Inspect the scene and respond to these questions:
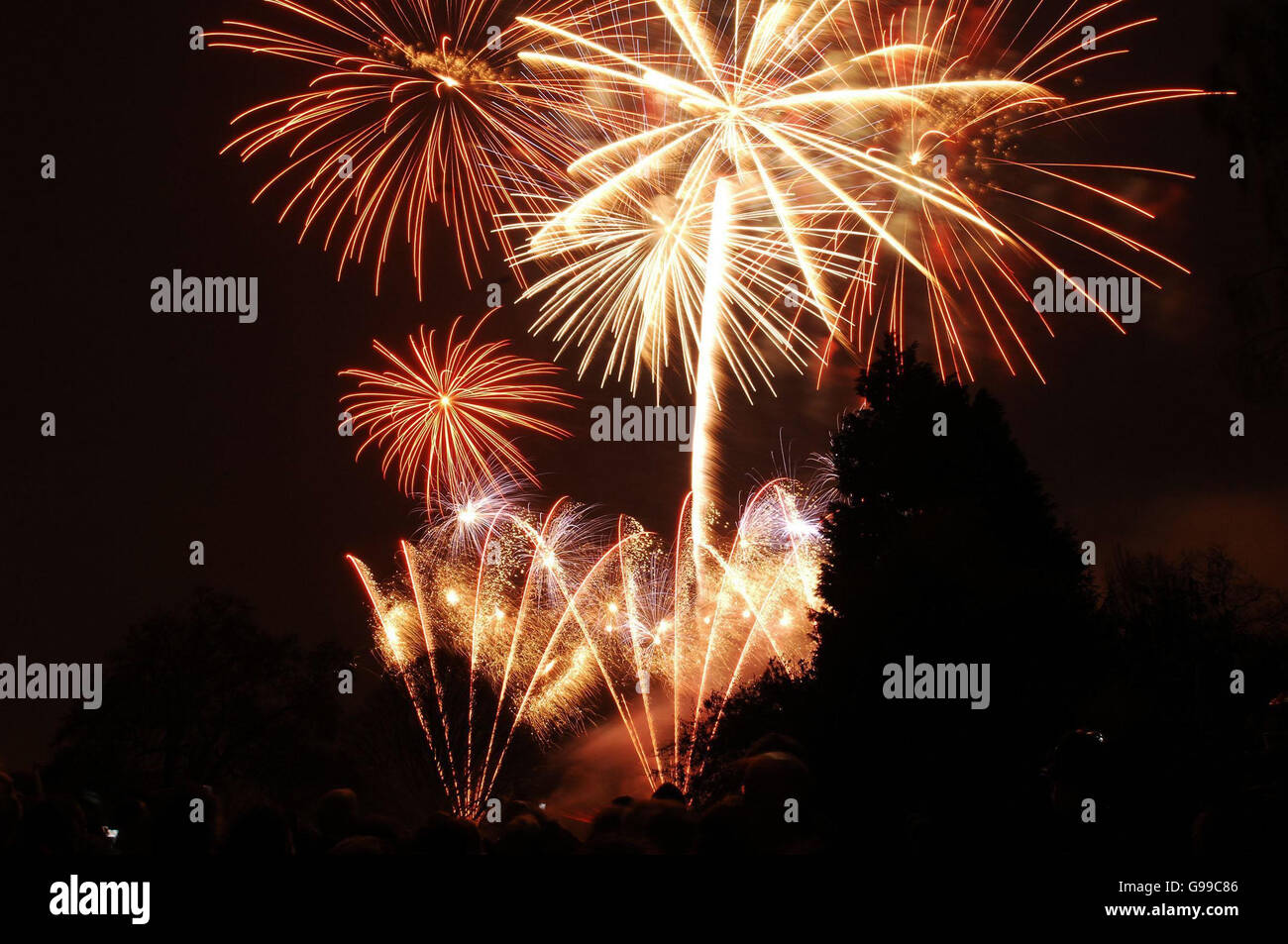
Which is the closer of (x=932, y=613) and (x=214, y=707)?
(x=932, y=613)

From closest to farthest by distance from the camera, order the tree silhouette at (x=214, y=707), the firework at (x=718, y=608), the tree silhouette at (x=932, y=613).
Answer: the tree silhouette at (x=932, y=613), the firework at (x=718, y=608), the tree silhouette at (x=214, y=707)

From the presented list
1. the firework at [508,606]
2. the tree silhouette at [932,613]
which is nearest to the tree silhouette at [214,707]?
the firework at [508,606]

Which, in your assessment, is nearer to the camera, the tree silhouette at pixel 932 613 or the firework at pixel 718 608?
the tree silhouette at pixel 932 613

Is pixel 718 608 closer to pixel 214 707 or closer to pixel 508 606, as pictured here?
pixel 508 606

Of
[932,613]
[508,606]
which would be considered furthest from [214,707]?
[932,613]

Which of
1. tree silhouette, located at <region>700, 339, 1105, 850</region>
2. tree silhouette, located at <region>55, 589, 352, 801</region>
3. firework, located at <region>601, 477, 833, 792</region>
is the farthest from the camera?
tree silhouette, located at <region>55, 589, 352, 801</region>

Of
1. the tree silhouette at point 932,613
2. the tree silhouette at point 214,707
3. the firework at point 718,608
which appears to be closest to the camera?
the tree silhouette at point 932,613

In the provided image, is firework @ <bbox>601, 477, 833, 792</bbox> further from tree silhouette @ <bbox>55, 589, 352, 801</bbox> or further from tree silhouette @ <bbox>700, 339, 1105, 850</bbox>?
tree silhouette @ <bbox>55, 589, 352, 801</bbox>

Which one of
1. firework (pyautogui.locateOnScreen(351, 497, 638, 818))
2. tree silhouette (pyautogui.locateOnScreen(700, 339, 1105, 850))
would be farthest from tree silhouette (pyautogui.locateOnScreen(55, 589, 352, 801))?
tree silhouette (pyautogui.locateOnScreen(700, 339, 1105, 850))

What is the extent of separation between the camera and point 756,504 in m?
31.2

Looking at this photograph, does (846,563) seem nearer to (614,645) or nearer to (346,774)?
(614,645)

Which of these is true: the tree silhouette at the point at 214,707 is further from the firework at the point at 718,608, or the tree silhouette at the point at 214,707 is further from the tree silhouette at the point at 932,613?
the tree silhouette at the point at 932,613

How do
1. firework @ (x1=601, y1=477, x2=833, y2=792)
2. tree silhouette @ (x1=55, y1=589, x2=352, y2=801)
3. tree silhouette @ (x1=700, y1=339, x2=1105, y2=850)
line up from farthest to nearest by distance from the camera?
tree silhouette @ (x1=55, y1=589, x2=352, y2=801)
firework @ (x1=601, y1=477, x2=833, y2=792)
tree silhouette @ (x1=700, y1=339, x2=1105, y2=850)
